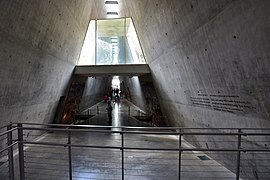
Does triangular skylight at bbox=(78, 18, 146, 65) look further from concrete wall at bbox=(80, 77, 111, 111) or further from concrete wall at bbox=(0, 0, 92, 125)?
concrete wall at bbox=(80, 77, 111, 111)

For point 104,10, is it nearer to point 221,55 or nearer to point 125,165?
point 125,165

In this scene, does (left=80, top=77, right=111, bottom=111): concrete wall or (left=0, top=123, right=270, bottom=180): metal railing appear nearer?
(left=0, top=123, right=270, bottom=180): metal railing

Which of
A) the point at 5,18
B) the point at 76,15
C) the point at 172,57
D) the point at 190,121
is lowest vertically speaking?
the point at 190,121

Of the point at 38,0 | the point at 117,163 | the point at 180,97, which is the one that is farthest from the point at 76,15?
the point at 117,163

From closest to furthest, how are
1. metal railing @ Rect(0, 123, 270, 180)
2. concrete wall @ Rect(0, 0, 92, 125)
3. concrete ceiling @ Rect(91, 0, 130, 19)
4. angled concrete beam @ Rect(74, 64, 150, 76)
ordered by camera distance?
1. metal railing @ Rect(0, 123, 270, 180)
2. concrete wall @ Rect(0, 0, 92, 125)
3. concrete ceiling @ Rect(91, 0, 130, 19)
4. angled concrete beam @ Rect(74, 64, 150, 76)

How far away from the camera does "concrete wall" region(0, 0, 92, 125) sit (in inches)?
153

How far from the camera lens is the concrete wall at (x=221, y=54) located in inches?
91.0

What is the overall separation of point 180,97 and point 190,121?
780mm

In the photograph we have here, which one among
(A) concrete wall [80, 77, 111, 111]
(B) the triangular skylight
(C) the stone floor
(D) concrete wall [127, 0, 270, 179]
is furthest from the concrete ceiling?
(C) the stone floor

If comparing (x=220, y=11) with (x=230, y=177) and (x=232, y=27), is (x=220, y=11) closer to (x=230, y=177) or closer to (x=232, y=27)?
(x=232, y=27)

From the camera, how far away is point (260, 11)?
2.04 m

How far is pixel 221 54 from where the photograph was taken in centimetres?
308

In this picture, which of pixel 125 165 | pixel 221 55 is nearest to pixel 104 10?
pixel 125 165

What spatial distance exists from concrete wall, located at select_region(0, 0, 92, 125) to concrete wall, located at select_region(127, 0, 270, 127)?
234 cm
